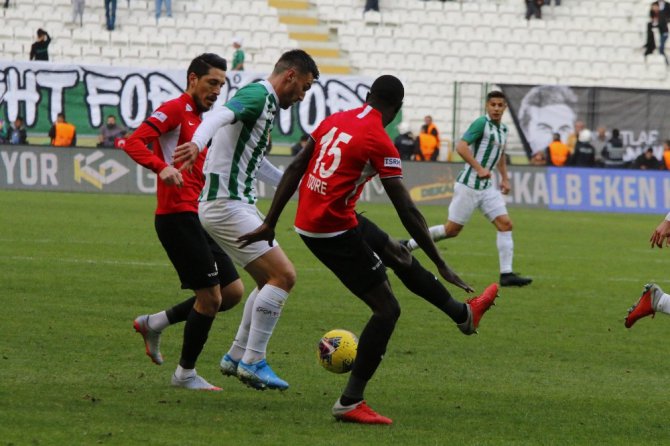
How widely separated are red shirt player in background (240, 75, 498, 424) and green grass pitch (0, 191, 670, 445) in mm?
454

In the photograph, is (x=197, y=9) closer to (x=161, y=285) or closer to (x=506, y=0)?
(x=506, y=0)

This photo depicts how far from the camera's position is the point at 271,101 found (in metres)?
7.98

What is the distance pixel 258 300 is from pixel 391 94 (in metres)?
1.66

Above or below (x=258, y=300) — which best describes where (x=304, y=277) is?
below

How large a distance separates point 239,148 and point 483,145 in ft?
25.7

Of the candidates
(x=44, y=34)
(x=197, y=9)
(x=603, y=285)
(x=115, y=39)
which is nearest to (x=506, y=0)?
(x=197, y=9)

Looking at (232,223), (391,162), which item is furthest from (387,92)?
(232,223)

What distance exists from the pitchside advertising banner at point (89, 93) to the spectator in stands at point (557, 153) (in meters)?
4.95

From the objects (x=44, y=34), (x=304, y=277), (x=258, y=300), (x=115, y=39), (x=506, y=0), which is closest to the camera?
(x=258, y=300)

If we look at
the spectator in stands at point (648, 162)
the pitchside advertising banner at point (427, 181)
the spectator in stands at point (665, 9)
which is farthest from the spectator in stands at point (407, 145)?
the spectator in stands at point (665, 9)

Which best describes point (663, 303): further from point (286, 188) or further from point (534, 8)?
point (534, 8)

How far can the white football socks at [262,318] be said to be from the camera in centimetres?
792

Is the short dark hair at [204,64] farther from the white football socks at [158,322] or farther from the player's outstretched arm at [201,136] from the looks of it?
the white football socks at [158,322]

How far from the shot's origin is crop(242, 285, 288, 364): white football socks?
26.0 feet
